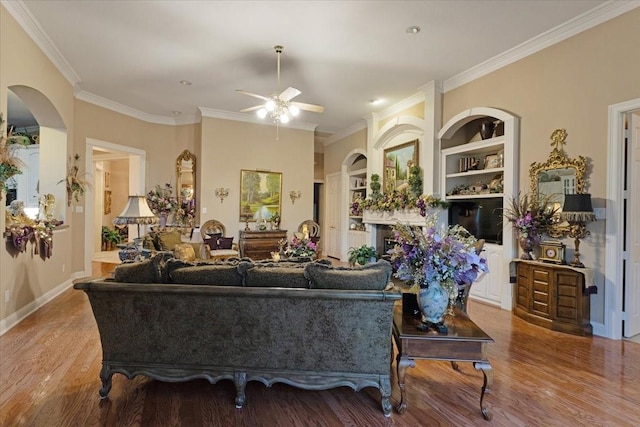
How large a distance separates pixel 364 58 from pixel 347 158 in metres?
4.07

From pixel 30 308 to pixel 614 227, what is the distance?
667 centimetres

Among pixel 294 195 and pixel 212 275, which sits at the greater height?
pixel 294 195

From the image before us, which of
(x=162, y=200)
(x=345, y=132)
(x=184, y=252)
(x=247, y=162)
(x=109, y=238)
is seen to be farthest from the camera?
(x=109, y=238)

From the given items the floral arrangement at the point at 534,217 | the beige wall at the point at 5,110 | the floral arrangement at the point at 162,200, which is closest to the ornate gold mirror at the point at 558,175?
the floral arrangement at the point at 534,217

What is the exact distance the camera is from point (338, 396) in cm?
243

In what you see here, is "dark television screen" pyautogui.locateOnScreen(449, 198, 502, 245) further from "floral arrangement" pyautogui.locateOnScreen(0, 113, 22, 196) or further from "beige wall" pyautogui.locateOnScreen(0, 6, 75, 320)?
"beige wall" pyautogui.locateOnScreen(0, 6, 75, 320)

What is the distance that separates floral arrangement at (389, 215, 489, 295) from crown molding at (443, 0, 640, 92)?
10.6ft

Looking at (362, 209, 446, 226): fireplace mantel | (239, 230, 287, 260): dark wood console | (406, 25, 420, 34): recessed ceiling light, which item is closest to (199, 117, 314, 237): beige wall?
(239, 230, 287, 260): dark wood console

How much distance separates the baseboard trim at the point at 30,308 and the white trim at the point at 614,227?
6.26 meters

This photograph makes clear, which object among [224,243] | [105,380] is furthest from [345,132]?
[105,380]

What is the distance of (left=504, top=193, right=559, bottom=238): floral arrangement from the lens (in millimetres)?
4062

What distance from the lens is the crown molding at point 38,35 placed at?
351 centimetres

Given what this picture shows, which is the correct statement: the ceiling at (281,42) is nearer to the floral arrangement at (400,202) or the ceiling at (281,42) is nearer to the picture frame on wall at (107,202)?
the floral arrangement at (400,202)

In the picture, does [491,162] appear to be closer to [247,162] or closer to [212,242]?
→ [247,162]
